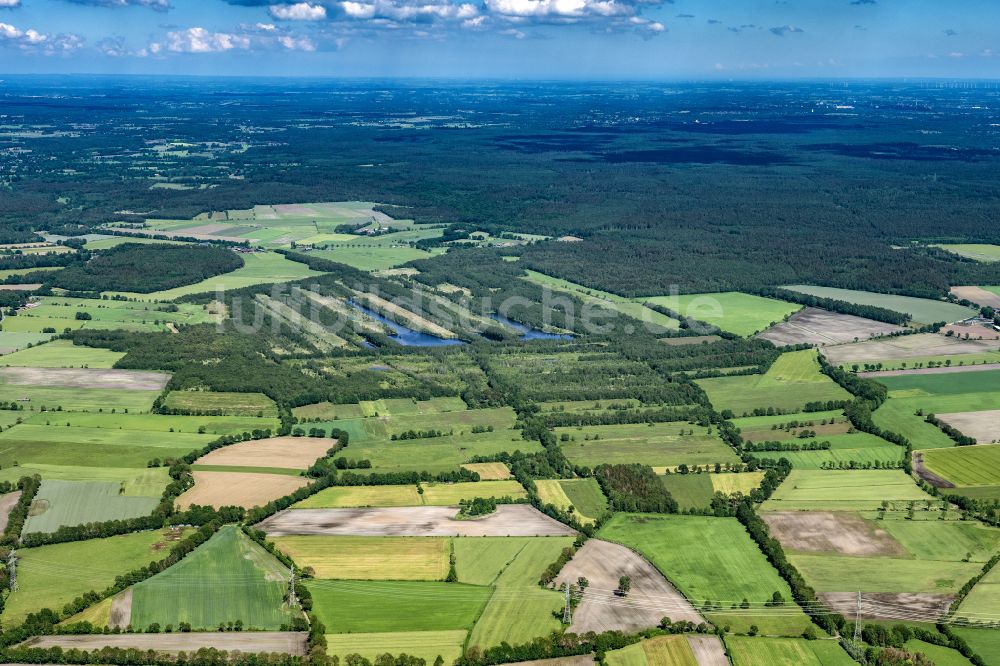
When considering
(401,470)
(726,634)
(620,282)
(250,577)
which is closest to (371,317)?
(620,282)

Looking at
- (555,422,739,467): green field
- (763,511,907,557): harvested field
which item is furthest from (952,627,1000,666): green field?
(555,422,739,467): green field

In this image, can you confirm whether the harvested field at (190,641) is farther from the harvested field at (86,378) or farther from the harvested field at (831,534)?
the harvested field at (86,378)

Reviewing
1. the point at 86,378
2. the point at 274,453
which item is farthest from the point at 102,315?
the point at 274,453

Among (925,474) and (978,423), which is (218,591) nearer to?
(925,474)

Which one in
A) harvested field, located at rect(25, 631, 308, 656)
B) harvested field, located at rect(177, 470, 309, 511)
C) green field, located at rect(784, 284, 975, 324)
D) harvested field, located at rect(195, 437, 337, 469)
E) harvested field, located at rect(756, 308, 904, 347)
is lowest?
harvested field, located at rect(25, 631, 308, 656)

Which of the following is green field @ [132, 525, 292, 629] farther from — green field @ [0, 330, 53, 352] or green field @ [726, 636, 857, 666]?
green field @ [0, 330, 53, 352]

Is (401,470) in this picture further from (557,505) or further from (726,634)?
(726,634)
